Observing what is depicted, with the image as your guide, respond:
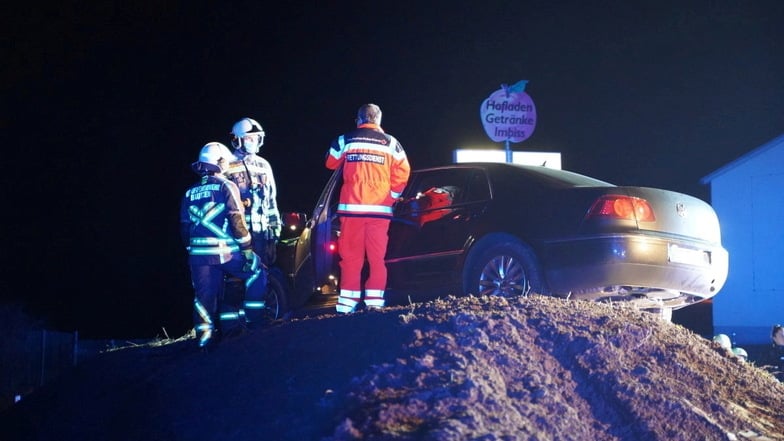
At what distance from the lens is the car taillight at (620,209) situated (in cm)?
701

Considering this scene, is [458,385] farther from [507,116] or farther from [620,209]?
[507,116]

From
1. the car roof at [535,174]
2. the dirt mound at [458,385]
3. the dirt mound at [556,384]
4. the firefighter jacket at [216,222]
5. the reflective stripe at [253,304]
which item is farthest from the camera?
the reflective stripe at [253,304]

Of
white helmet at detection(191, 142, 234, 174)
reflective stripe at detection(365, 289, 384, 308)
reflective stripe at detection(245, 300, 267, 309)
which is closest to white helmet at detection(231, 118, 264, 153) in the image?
white helmet at detection(191, 142, 234, 174)

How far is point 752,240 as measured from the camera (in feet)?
64.1

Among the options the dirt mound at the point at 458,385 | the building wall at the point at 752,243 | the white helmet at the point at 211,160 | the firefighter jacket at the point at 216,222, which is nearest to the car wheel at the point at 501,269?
the dirt mound at the point at 458,385

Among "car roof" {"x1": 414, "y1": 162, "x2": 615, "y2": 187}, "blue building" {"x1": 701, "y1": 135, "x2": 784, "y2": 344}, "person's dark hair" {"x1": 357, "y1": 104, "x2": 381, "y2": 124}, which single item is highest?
"person's dark hair" {"x1": 357, "y1": 104, "x2": 381, "y2": 124}

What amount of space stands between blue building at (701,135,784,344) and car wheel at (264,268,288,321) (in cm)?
1274

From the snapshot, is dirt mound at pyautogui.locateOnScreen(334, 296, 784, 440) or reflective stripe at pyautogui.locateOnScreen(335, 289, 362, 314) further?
reflective stripe at pyautogui.locateOnScreen(335, 289, 362, 314)

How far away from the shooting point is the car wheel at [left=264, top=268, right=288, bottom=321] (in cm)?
951

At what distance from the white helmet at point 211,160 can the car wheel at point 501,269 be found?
2.47 m

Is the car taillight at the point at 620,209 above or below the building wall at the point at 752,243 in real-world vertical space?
above

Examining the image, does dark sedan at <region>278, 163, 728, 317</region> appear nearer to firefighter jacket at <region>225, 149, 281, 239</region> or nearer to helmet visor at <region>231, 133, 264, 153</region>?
firefighter jacket at <region>225, 149, 281, 239</region>

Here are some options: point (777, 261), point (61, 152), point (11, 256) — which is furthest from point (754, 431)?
point (61, 152)

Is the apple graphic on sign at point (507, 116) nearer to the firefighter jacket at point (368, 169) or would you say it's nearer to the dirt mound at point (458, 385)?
the firefighter jacket at point (368, 169)
